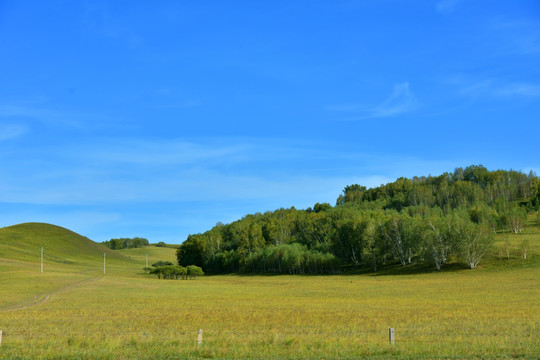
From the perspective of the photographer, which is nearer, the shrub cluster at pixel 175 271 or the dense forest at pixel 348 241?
the dense forest at pixel 348 241

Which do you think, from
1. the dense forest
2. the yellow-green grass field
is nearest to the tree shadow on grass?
the dense forest

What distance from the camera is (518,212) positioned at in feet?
517

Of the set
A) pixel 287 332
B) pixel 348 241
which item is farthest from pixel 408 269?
pixel 287 332

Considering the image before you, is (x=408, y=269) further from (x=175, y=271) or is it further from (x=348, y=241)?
(x=175, y=271)

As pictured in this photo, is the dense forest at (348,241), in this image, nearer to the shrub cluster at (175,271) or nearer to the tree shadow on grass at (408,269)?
the tree shadow on grass at (408,269)

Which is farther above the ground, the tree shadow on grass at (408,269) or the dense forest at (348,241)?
the dense forest at (348,241)

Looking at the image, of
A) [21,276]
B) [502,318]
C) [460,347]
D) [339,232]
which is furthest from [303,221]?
[460,347]

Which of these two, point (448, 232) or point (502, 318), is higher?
point (448, 232)

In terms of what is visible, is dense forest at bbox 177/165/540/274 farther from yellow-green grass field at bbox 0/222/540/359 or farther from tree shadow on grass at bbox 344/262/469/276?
yellow-green grass field at bbox 0/222/540/359

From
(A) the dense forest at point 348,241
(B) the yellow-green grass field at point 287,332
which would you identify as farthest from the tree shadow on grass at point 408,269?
(B) the yellow-green grass field at point 287,332

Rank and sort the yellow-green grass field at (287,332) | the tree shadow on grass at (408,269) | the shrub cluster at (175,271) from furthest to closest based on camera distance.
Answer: the shrub cluster at (175,271) < the tree shadow on grass at (408,269) < the yellow-green grass field at (287,332)

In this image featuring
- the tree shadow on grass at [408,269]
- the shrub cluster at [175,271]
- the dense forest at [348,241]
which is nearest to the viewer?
the tree shadow on grass at [408,269]

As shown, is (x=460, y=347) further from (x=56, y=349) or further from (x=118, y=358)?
(x=56, y=349)

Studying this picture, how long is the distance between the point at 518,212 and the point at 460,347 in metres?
158
